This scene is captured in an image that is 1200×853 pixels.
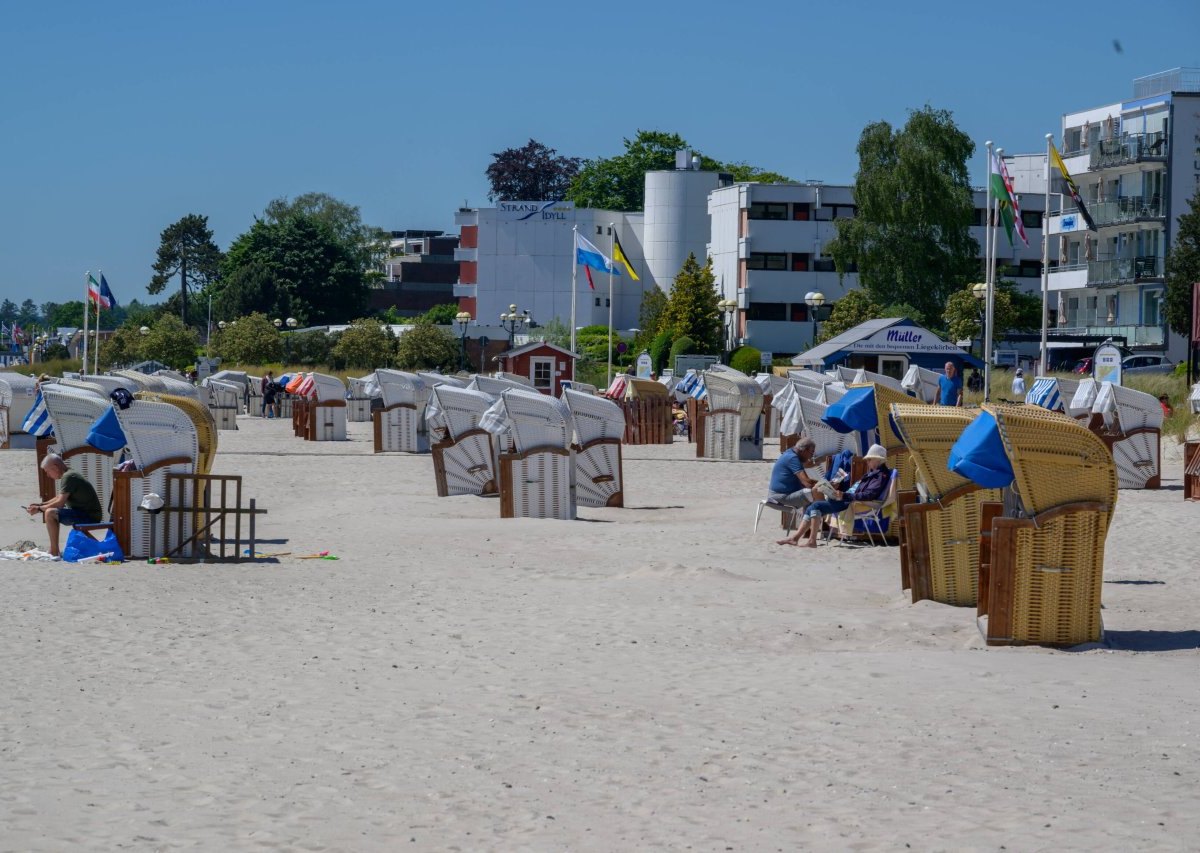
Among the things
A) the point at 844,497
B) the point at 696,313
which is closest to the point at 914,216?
the point at 696,313

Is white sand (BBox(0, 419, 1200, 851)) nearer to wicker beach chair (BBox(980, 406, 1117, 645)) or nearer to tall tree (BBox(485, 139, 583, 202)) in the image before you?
wicker beach chair (BBox(980, 406, 1117, 645))

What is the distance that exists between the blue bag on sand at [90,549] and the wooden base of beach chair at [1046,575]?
26.8 ft

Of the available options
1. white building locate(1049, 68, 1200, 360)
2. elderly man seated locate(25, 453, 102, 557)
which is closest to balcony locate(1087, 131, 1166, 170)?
white building locate(1049, 68, 1200, 360)

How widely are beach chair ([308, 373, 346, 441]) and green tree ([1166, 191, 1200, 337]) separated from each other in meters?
30.9

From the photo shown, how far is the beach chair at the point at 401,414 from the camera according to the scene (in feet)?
107

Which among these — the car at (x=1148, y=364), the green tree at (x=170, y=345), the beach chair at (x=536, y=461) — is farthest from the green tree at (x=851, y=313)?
the beach chair at (x=536, y=461)

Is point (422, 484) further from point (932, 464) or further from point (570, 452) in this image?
point (932, 464)

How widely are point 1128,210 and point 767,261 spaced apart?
20.8 meters

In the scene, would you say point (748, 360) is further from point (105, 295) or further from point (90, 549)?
point (90, 549)

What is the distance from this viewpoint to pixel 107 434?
15664 mm

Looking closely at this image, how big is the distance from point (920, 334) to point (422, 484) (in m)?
26.4

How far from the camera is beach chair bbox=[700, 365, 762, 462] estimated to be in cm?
3064

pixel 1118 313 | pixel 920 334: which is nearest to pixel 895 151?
pixel 1118 313

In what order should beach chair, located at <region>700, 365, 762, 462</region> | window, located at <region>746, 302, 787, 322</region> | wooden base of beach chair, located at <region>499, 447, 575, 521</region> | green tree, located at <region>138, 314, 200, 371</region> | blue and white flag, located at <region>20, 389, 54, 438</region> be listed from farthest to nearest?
window, located at <region>746, 302, 787, 322</region>, green tree, located at <region>138, 314, 200, 371</region>, beach chair, located at <region>700, 365, 762, 462</region>, blue and white flag, located at <region>20, 389, 54, 438</region>, wooden base of beach chair, located at <region>499, 447, 575, 521</region>
